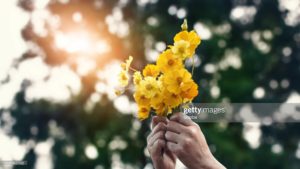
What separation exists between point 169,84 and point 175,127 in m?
0.10

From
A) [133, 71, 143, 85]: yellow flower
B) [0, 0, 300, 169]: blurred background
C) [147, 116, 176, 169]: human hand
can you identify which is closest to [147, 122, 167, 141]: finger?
[147, 116, 176, 169]: human hand

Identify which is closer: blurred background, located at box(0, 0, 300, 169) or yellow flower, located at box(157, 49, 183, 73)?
yellow flower, located at box(157, 49, 183, 73)

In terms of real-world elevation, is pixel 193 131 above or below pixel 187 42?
below

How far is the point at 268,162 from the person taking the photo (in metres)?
6.24

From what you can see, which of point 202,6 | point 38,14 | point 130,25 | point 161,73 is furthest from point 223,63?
point 161,73

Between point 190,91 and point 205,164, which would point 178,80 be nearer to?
point 190,91

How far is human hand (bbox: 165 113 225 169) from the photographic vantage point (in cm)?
111

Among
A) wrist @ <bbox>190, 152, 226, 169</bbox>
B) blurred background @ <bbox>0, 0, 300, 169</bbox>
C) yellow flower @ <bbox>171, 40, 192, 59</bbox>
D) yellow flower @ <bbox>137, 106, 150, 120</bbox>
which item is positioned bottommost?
wrist @ <bbox>190, 152, 226, 169</bbox>

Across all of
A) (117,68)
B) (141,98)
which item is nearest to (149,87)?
(141,98)

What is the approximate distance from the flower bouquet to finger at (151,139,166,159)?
0.06m

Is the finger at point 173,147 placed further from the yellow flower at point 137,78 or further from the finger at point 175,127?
the yellow flower at point 137,78

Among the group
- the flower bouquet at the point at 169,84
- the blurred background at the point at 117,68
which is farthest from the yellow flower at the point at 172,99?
the blurred background at the point at 117,68

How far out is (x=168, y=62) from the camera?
1184 millimetres

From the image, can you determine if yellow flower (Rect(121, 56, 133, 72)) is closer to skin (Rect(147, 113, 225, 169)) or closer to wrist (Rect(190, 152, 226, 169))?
skin (Rect(147, 113, 225, 169))
